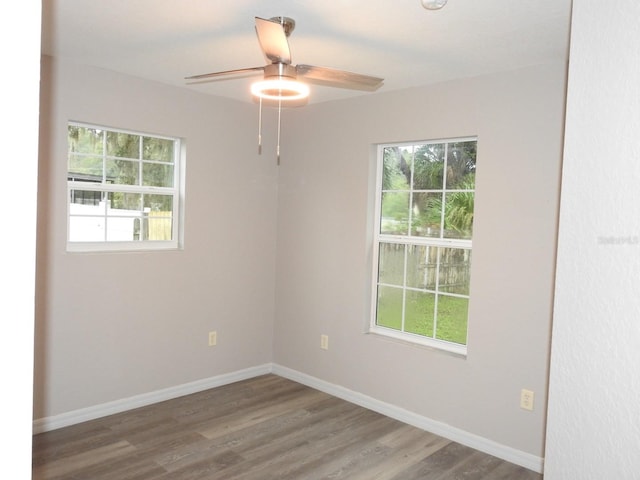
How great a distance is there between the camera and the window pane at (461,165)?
3.43 metres

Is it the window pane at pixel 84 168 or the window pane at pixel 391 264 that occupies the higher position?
the window pane at pixel 84 168

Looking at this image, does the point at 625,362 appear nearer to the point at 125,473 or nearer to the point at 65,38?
the point at 125,473

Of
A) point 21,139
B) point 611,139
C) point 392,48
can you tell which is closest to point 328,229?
point 392,48

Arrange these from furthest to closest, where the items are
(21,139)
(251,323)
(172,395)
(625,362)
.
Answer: (251,323), (172,395), (625,362), (21,139)

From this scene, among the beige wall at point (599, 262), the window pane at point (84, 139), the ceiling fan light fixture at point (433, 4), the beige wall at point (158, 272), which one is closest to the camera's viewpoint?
the beige wall at point (599, 262)

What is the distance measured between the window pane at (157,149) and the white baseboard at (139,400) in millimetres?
1844

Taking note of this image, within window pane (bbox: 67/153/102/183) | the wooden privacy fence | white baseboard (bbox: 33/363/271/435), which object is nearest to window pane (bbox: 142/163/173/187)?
the wooden privacy fence

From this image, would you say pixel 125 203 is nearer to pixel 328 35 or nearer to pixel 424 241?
pixel 328 35

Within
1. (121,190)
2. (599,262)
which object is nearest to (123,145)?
(121,190)

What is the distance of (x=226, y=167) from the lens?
13.8 feet

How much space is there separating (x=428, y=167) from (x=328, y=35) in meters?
1.39

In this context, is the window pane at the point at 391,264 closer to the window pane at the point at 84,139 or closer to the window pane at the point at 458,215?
the window pane at the point at 458,215

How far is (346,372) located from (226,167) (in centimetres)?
200

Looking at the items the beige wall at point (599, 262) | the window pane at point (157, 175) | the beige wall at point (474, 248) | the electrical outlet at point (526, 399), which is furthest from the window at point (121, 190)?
the beige wall at point (599, 262)
